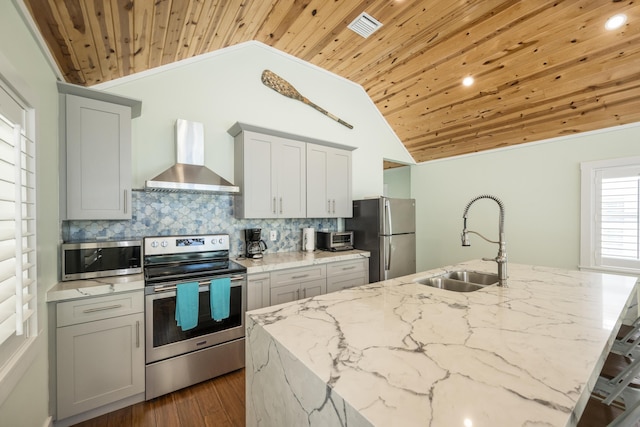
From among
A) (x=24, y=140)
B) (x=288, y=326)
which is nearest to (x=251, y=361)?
(x=288, y=326)

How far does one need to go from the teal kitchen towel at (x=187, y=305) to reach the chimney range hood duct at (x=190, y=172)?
2.70ft

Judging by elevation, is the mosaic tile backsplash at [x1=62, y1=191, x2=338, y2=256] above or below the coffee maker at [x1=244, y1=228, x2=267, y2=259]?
above

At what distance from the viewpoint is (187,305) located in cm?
211

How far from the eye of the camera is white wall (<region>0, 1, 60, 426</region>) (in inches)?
48.6

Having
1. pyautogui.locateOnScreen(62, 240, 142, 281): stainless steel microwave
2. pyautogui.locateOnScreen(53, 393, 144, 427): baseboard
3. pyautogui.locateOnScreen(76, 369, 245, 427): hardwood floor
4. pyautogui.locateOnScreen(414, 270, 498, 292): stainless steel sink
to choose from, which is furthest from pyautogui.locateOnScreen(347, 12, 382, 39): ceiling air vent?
pyautogui.locateOnScreen(53, 393, 144, 427): baseboard

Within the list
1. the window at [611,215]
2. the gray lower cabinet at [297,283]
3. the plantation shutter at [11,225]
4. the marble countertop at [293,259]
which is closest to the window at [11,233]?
the plantation shutter at [11,225]

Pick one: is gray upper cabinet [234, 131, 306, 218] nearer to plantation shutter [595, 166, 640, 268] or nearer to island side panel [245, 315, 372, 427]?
island side panel [245, 315, 372, 427]

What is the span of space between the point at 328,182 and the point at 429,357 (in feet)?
8.99

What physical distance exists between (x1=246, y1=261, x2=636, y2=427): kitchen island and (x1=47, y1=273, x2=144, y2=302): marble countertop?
1185 millimetres

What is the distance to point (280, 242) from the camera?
3383mm

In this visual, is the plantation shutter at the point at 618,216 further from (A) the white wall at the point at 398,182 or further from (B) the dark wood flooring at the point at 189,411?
(B) the dark wood flooring at the point at 189,411

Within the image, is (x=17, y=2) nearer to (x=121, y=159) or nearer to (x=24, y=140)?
(x=24, y=140)

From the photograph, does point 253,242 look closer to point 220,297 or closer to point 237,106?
point 220,297

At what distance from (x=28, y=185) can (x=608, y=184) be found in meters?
5.10
